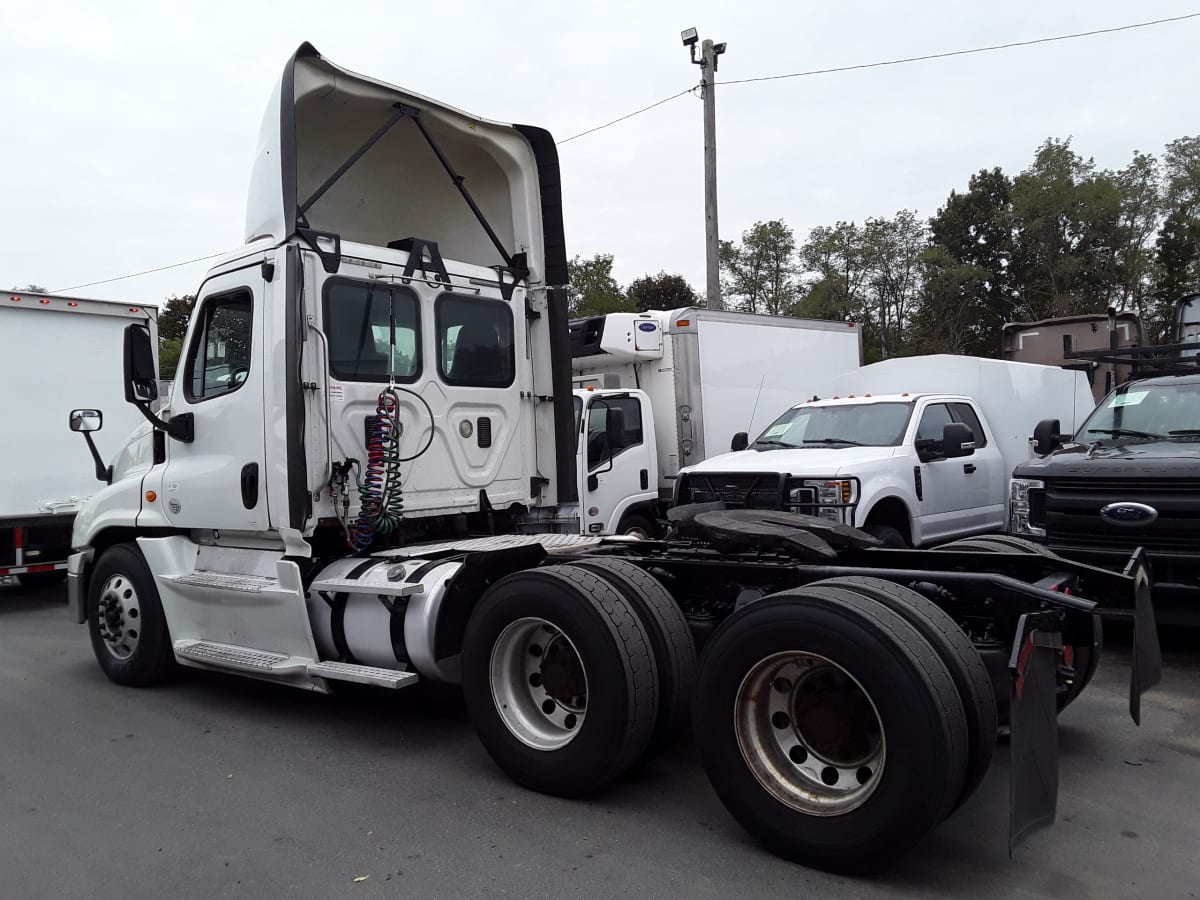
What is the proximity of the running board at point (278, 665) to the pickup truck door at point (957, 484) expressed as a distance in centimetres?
554

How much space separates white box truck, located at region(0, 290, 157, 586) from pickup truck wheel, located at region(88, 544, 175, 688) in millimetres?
3811

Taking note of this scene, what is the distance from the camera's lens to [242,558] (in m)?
5.68

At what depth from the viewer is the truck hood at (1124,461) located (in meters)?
6.00

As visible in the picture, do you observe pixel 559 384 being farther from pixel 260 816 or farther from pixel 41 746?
pixel 41 746

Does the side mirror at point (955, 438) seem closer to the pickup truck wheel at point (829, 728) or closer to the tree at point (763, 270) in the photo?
the pickup truck wheel at point (829, 728)

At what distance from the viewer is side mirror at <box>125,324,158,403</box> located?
18.9ft

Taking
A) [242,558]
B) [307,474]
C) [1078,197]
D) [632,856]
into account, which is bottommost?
[632,856]

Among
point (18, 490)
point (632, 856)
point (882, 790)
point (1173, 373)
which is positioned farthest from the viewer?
point (18, 490)

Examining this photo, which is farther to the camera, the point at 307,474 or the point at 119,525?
the point at 119,525

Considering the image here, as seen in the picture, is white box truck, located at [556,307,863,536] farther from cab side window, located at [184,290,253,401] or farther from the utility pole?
the utility pole

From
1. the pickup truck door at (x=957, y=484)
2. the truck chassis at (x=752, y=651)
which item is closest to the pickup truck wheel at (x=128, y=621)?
the truck chassis at (x=752, y=651)

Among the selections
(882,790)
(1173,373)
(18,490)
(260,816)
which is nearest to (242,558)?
(260,816)

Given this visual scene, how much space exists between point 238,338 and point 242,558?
1.38 metres

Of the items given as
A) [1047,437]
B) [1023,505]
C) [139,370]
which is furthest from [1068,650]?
[139,370]
